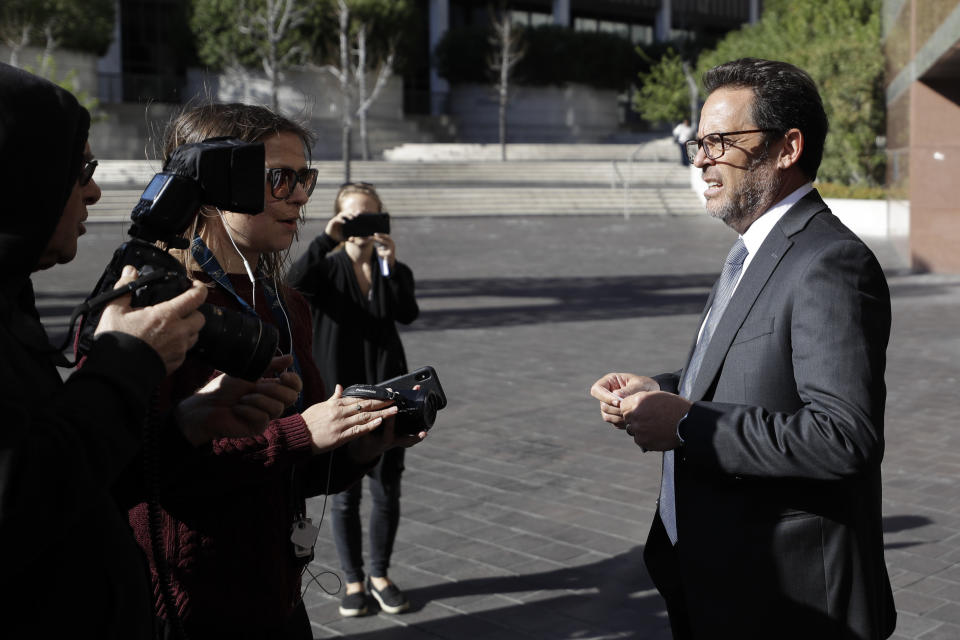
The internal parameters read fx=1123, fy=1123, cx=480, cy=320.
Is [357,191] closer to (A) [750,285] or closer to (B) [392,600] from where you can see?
(B) [392,600]

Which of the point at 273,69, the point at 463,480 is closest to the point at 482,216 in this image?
the point at 273,69

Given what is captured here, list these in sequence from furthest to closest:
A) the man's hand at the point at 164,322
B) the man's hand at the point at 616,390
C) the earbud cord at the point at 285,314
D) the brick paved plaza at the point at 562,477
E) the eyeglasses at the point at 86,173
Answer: the brick paved plaza at the point at 562,477 → the earbud cord at the point at 285,314 → the man's hand at the point at 616,390 → the eyeglasses at the point at 86,173 → the man's hand at the point at 164,322

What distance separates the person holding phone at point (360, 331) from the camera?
15.5 ft

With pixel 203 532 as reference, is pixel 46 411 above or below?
above

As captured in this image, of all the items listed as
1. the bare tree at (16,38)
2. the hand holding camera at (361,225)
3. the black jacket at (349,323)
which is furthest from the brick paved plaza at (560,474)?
the bare tree at (16,38)

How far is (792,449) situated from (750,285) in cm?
40

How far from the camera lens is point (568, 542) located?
540 cm

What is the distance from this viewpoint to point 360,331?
16.3ft

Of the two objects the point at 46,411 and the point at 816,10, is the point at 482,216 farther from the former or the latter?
the point at 46,411

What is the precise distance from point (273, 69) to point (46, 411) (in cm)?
4561

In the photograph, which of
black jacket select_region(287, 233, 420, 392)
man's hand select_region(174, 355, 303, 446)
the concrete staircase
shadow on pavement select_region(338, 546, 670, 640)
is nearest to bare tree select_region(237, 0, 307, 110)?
the concrete staircase

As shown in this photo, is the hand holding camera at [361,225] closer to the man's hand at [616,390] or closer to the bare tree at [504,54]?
the man's hand at [616,390]

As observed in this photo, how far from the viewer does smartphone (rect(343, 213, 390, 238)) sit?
499 centimetres

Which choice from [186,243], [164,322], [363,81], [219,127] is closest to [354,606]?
[219,127]
